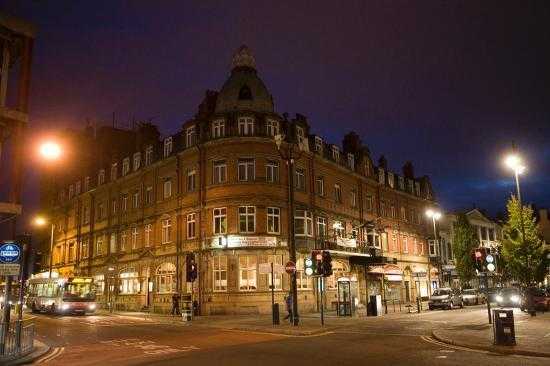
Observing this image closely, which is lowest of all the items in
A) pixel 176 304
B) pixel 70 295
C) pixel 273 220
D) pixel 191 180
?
pixel 176 304

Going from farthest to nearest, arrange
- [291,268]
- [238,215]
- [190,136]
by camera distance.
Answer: [190,136]
[238,215]
[291,268]

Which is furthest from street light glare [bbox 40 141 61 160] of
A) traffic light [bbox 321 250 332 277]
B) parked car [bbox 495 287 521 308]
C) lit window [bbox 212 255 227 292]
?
parked car [bbox 495 287 521 308]

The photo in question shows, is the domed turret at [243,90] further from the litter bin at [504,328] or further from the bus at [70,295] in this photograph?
the litter bin at [504,328]

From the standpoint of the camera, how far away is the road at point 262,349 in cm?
1267

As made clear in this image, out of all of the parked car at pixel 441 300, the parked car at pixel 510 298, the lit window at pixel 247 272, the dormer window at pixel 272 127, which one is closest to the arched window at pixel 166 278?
the lit window at pixel 247 272

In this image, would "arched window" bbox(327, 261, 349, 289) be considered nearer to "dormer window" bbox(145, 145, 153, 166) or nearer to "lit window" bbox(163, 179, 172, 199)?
"lit window" bbox(163, 179, 172, 199)

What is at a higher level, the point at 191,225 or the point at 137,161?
the point at 137,161

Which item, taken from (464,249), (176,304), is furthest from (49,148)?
(464,249)

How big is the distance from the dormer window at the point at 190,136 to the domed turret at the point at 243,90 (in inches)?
93.1

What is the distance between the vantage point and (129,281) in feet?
143

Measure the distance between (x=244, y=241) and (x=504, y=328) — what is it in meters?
20.3

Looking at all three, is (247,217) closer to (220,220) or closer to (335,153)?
(220,220)

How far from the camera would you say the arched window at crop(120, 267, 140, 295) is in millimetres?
42281

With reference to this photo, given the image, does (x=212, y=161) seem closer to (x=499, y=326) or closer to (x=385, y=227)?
(x=385, y=227)
